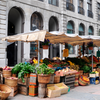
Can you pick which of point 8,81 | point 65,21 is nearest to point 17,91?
point 8,81

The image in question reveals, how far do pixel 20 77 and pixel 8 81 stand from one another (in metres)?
0.52

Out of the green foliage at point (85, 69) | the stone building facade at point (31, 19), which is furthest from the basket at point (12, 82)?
the stone building facade at point (31, 19)

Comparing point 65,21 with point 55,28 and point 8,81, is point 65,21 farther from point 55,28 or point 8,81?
point 8,81

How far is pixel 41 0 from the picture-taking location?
15.6 metres

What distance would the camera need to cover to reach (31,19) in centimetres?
1506

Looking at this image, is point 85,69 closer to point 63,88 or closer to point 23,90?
point 63,88

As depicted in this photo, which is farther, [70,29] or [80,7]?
[80,7]

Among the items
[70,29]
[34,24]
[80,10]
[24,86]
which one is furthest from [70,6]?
[24,86]

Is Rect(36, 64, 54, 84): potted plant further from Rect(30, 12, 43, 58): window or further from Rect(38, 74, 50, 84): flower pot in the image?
Rect(30, 12, 43, 58): window

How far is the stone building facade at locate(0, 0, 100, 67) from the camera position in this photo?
12734mm

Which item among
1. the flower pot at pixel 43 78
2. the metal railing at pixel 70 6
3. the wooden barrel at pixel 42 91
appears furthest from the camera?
the metal railing at pixel 70 6

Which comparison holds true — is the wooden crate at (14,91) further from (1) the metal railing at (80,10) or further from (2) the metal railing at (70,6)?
(1) the metal railing at (80,10)

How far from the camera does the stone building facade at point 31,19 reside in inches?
501

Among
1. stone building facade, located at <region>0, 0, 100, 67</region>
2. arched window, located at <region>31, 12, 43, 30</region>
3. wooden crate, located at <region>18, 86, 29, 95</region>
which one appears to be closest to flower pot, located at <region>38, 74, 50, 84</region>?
wooden crate, located at <region>18, 86, 29, 95</region>
